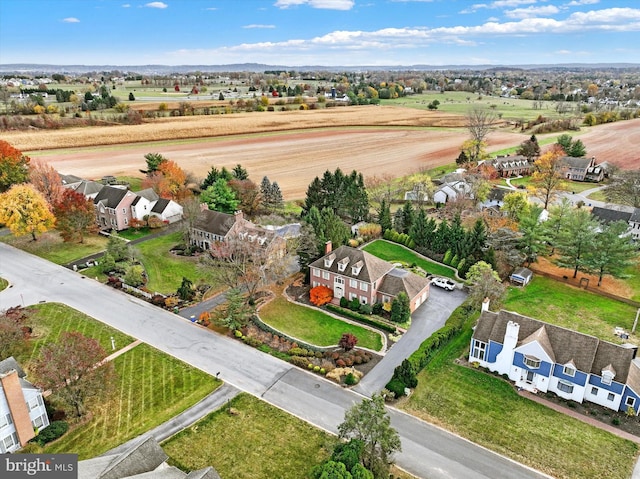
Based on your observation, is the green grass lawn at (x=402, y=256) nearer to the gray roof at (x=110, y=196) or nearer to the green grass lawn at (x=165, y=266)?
the green grass lawn at (x=165, y=266)

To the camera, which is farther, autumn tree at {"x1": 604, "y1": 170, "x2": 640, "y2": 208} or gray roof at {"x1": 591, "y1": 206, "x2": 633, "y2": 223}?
autumn tree at {"x1": 604, "y1": 170, "x2": 640, "y2": 208}

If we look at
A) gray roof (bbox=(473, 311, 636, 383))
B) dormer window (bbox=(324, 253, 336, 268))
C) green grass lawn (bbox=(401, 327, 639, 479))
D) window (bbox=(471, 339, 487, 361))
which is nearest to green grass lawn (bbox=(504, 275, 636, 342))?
gray roof (bbox=(473, 311, 636, 383))

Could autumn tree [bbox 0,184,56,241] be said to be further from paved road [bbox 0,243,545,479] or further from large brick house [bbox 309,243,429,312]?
large brick house [bbox 309,243,429,312]

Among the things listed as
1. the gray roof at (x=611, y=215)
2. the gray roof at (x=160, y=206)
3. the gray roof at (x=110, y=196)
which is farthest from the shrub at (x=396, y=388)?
the gray roof at (x=110, y=196)

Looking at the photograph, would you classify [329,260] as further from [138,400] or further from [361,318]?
[138,400]

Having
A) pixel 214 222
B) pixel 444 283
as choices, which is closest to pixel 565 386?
pixel 444 283

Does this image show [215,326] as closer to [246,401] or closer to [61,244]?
[246,401]
